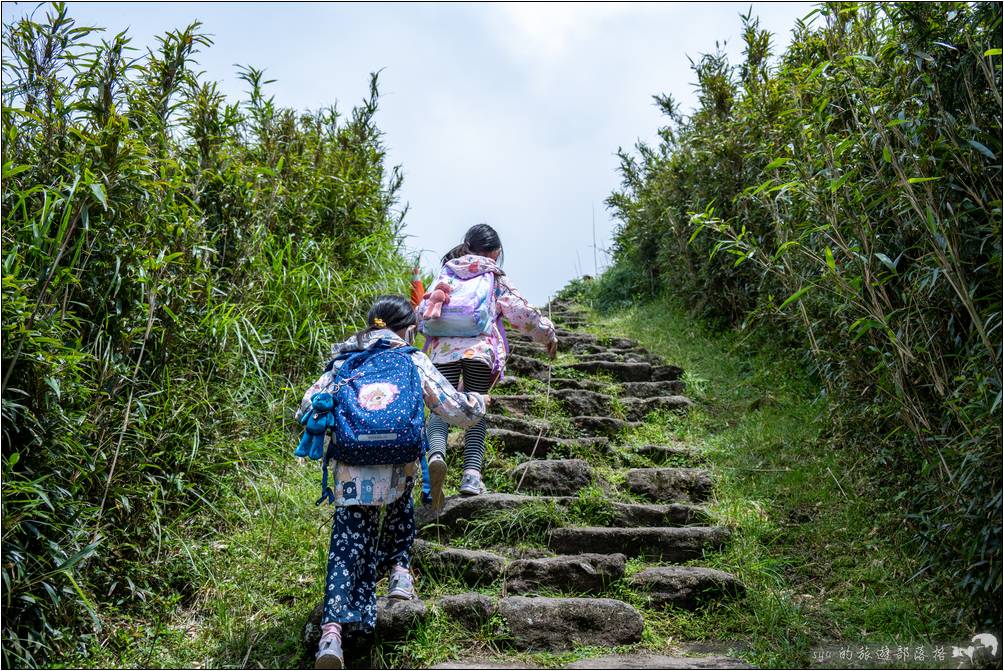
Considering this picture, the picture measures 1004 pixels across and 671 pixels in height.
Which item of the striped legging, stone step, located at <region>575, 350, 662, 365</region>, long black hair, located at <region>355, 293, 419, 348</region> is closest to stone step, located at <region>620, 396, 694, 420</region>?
stone step, located at <region>575, 350, 662, 365</region>

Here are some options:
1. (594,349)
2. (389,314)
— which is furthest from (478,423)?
(594,349)

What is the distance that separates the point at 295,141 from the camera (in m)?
7.76

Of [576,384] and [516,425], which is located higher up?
[576,384]

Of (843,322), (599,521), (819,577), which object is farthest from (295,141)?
(819,577)

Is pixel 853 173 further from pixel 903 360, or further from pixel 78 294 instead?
pixel 78 294

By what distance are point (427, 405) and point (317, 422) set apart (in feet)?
1.87

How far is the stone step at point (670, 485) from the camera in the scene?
542 centimetres

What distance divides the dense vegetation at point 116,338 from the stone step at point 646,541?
73.1 inches

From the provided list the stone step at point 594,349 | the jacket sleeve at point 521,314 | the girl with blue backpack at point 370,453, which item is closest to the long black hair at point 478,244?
the jacket sleeve at point 521,314

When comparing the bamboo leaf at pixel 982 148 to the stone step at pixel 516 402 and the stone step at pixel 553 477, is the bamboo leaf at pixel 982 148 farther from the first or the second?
the stone step at pixel 516 402

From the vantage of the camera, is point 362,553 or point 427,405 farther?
point 427,405

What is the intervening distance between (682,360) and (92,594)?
20.3ft

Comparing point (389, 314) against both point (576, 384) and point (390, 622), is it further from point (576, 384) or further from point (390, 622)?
point (576, 384)

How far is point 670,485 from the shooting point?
546 cm
